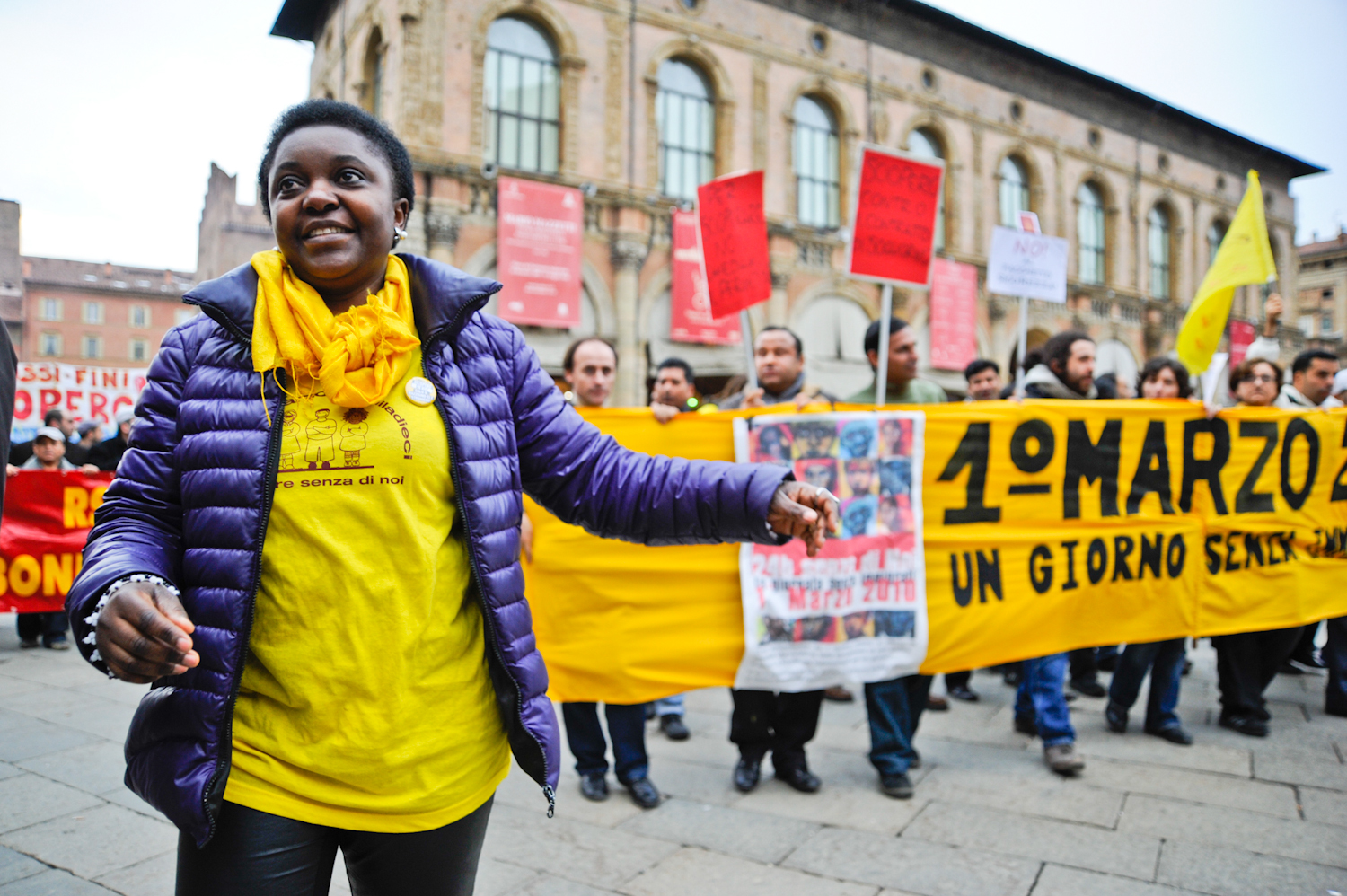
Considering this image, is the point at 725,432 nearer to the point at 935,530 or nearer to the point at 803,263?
the point at 935,530

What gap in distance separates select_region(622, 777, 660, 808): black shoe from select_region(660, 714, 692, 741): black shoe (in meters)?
0.92

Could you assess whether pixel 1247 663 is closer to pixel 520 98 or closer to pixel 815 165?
pixel 520 98

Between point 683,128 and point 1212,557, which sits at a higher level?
point 683,128

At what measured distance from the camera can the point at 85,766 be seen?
405 cm

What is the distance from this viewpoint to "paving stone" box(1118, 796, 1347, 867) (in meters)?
3.25

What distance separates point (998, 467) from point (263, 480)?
383 cm

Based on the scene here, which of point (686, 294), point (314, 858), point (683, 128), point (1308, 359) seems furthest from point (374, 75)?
point (314, 858)

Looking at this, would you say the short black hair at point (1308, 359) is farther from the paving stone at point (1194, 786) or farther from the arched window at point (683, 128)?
the arched window at point (683, 128)

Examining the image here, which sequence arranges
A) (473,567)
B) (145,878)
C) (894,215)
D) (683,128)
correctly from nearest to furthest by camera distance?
(473,567) < (145,878) < (894,215) < (683,128)

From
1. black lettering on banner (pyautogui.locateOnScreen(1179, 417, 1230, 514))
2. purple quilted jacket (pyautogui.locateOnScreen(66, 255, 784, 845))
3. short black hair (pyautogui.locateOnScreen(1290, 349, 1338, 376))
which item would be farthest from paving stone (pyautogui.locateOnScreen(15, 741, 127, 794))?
short black hair (pyautogui.locateOnScreen(1290, 349, 1338, 376))

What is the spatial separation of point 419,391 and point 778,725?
3.08 metres

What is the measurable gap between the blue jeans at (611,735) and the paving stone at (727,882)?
0.71m

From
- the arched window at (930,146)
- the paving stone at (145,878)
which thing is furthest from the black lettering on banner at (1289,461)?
the arched window at (930,146)

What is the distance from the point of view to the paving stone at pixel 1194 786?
373cm
